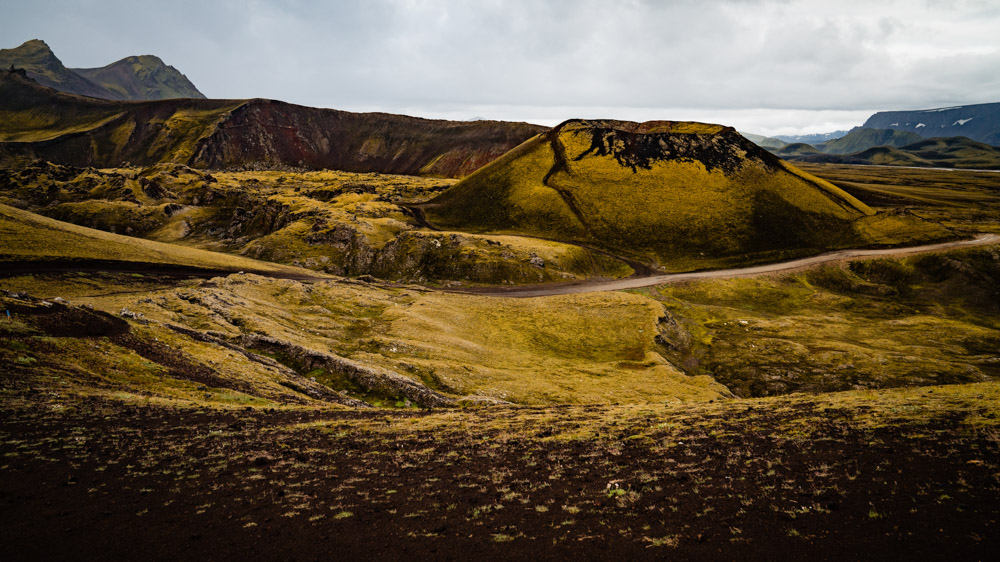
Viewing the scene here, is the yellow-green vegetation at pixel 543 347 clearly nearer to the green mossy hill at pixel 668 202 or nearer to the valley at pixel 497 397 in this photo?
the valley at pixel 497 397

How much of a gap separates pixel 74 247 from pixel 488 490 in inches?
3691

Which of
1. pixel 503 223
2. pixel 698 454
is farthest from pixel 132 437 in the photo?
pixel 503 223

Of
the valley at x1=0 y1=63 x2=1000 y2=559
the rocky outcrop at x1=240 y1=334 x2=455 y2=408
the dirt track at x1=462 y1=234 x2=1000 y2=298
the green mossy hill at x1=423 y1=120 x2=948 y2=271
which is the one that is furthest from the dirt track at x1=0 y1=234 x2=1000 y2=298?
the rocky outcrop at x1=240 y1=334 x2=455 y2=408

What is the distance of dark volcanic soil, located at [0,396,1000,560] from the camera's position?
1262 centimetres

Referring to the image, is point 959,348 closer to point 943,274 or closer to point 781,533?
point 943,274

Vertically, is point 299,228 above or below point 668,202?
below

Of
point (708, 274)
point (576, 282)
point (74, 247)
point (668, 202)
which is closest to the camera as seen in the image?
point (74, 247)

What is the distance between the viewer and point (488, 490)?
17469 millimetres

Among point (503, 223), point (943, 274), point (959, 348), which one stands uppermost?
point (503, 223)

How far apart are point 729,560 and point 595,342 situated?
5822 cm

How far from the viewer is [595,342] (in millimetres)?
69125

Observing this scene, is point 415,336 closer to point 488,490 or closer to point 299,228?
point 488,490

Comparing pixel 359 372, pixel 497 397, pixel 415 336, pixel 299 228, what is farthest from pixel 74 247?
pixel 497 397

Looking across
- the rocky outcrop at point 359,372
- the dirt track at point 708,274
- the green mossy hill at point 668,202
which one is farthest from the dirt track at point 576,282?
the rocky outcrop at point 359,372
